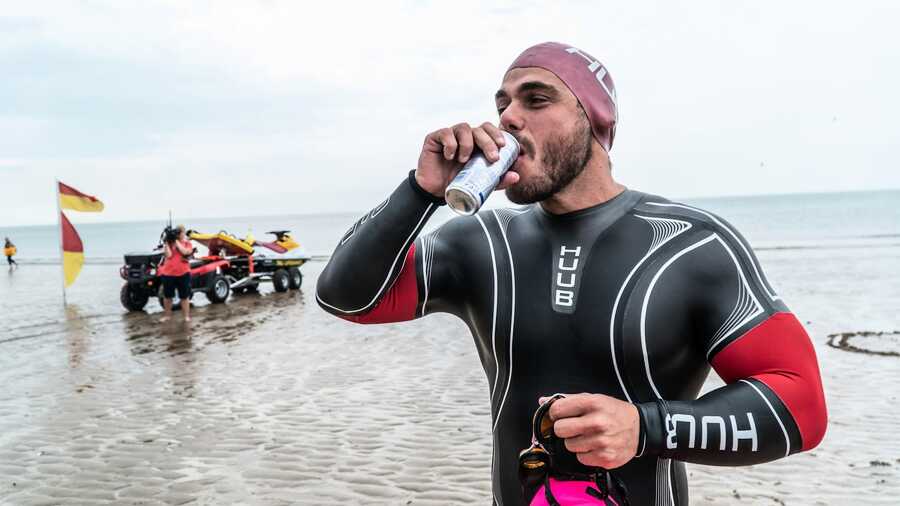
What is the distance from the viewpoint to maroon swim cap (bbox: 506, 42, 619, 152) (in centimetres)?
185

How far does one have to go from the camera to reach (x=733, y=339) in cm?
158

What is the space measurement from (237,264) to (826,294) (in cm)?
1288

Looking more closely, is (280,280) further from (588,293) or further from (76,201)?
(588,293)

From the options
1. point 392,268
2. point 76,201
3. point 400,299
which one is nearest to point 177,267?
point 76,201

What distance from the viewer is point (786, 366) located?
153 centimetres

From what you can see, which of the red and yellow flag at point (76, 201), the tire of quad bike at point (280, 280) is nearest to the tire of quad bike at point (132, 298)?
the red and yellow flag at point (76, 201)

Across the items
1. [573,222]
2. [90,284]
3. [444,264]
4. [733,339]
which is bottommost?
[90,284]

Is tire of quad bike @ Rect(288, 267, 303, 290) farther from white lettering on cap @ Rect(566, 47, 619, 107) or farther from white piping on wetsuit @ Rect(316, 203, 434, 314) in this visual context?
white lettering on cap @ Rect(566, 47, 619, 107)

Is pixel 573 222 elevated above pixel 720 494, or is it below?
above

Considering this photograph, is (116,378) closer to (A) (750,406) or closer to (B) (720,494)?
(B) (720,494)

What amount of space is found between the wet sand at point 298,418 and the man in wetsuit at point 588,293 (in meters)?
3.34

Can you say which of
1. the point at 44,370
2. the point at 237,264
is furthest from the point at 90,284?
the point at 44,370

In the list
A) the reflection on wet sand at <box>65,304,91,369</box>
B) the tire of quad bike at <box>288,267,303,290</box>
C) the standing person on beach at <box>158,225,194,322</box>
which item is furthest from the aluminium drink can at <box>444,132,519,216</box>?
the tire of quad bike at <box>288,267,303,290</box>

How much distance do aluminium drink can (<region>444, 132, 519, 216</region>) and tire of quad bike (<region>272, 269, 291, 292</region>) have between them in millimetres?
16507
